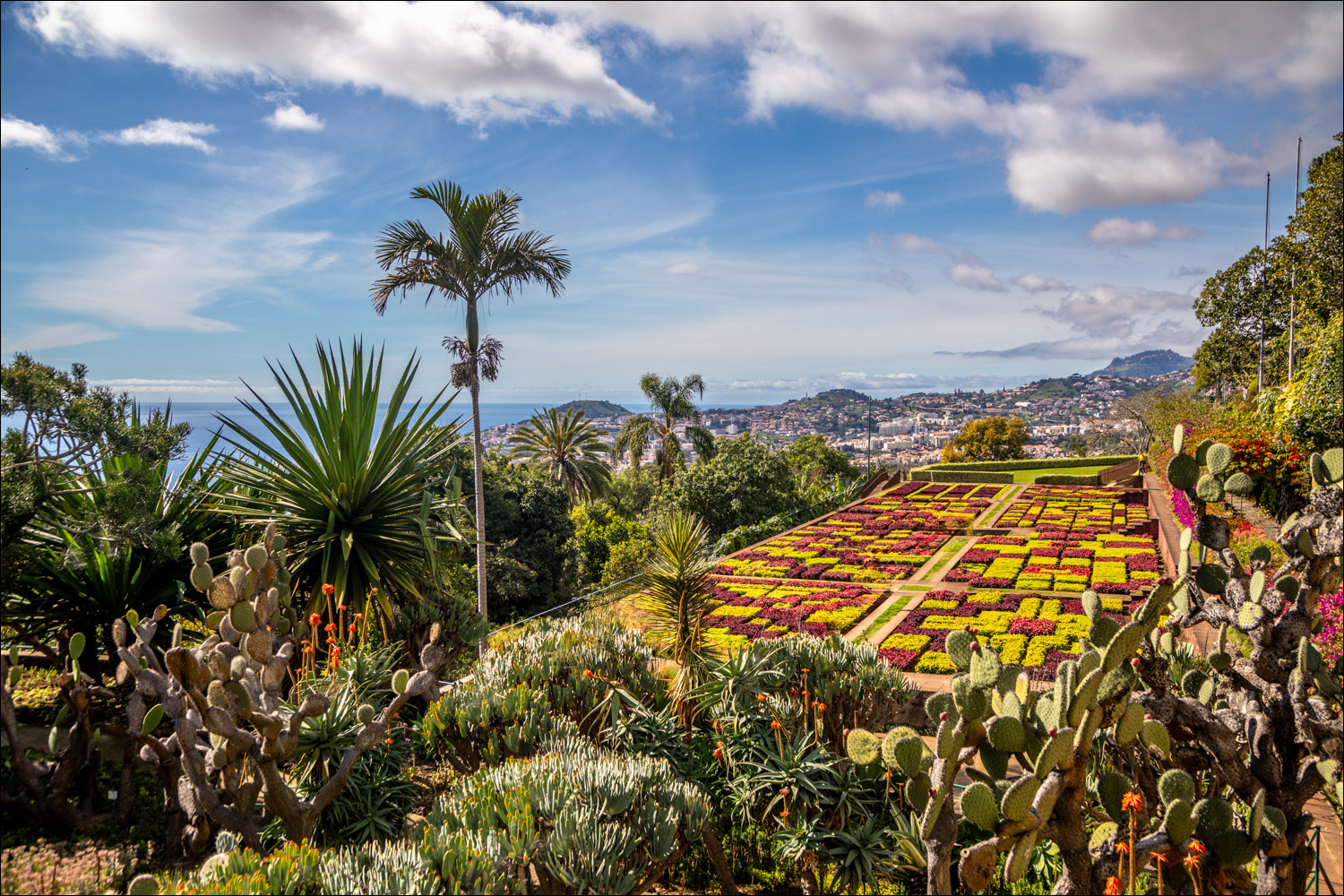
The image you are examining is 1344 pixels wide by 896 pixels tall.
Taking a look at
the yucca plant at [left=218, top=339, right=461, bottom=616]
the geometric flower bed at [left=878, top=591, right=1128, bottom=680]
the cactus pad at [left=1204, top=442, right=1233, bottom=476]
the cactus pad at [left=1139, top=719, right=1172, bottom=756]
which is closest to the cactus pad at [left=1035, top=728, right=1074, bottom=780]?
the cactus pad at [left=1139, top=719, right=1172, bottom=756]

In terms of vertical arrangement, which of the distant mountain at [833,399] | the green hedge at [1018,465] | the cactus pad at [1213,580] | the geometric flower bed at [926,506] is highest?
the distant mountain at [833,399]

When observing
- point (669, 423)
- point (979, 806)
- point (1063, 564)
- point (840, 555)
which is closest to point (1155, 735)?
point (979, 806)

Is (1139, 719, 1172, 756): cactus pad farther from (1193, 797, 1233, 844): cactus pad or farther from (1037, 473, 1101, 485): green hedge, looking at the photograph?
(1037, 473, 1101, 485): green hedge

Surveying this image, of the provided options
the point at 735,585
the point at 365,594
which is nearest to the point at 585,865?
the point at 365,594

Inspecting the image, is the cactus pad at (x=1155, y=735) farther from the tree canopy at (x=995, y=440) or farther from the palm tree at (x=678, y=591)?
the tree canopy at (x=995, y=440)

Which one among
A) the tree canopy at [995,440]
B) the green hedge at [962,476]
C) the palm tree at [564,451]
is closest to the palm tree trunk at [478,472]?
the palm tree at [564,451]

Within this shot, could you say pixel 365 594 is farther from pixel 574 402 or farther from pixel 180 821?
pixel 574 402
